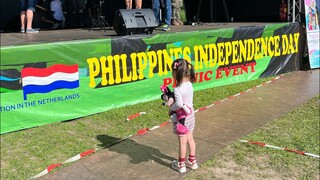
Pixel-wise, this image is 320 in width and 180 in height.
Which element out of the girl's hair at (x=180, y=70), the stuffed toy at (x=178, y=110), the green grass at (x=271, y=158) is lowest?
the green grass at (x=271, y=158)

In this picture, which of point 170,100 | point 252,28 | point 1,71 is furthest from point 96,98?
point 252,28

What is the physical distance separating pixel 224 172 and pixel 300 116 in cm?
239

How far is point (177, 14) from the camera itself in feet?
33.0

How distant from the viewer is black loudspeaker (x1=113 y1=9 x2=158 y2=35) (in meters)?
6.48

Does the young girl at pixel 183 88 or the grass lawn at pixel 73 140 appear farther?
the grass lawn at pixel 73 140

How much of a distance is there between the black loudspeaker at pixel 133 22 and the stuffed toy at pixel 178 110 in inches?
121

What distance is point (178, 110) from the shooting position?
12.0ft

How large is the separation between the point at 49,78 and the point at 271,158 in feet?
10.4

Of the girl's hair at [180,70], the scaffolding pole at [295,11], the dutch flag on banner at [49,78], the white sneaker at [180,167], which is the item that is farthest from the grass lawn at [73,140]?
the scaffolding pole at [295,11]

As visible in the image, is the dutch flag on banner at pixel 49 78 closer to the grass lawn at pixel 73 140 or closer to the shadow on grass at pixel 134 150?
the grass lawn at pixel 73 140

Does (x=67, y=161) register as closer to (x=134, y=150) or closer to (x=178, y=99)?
(x=134, y=150)

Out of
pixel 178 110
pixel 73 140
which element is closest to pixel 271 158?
pixel 178 110

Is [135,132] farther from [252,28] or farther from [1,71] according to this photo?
[252,28]

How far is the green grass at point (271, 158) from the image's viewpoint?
12.6ft
